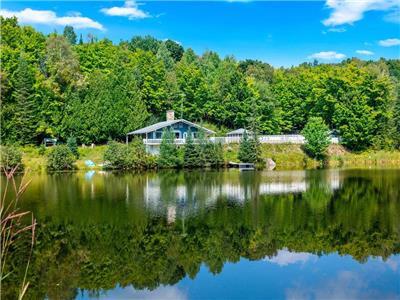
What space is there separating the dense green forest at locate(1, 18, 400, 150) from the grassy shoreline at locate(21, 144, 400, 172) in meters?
2.18


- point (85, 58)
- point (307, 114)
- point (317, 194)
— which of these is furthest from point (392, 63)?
point (317, 194)

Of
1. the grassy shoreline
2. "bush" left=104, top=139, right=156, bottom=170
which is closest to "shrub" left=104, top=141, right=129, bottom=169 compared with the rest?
"bush" left=104, top=139, right=156, bottom=170

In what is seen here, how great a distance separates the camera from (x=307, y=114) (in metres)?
66.1

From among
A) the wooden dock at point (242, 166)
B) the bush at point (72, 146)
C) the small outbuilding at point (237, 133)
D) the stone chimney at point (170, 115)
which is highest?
the stone chimney at point (170, 115)

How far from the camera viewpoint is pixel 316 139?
5316 cm

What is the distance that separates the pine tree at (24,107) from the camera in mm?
52656

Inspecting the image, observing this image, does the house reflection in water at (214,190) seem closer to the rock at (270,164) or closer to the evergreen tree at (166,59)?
the rock at (270,164)

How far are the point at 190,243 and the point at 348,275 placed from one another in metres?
5.50

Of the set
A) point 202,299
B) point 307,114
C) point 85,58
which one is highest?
point 85,58

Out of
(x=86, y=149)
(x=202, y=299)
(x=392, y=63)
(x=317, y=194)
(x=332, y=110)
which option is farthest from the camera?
(x=392, y=63)

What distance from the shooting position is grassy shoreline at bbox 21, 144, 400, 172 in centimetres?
5084

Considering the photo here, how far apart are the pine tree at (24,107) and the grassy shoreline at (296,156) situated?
6.12 ft

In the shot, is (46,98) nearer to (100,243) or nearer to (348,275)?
(100,243)

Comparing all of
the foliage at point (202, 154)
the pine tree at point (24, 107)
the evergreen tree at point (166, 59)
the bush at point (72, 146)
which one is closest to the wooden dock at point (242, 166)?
the foliage at point (202, 154)
